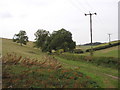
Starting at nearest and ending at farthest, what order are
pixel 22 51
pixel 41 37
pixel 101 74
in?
pixel 101 74 < pixel 22 51 < pixel 41 37

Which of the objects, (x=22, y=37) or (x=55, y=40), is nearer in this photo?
(x=55, y=40)

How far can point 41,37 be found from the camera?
9138 centimetres

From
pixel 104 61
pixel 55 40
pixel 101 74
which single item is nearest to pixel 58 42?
pixel 55 40

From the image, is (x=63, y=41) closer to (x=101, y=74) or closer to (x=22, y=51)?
(x=22, y=51)

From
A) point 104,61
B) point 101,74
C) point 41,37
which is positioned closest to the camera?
point 101,74

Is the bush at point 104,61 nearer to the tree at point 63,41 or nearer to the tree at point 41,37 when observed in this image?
the tree at point 63,41

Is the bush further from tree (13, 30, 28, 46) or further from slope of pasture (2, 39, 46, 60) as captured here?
tree (13, 30, 28, 46)

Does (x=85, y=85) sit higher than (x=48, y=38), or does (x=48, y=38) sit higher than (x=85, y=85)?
(x=48, y=38)

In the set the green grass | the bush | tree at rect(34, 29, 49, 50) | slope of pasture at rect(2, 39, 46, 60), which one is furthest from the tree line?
the green grass

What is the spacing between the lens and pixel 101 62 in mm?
29719

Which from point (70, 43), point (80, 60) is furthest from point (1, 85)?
point (70, 43)

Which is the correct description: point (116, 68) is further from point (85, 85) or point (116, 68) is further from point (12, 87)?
point (12, 87)

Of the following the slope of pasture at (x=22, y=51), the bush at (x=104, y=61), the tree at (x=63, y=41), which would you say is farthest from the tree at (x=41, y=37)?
the bush at (x=104, y=61)

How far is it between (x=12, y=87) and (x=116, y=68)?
1795cm
